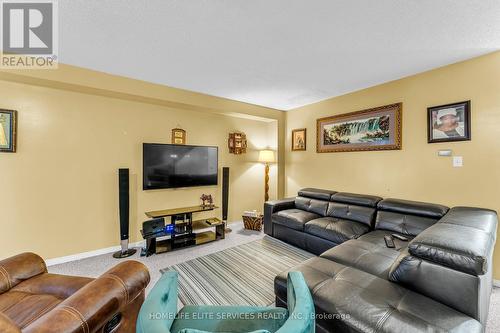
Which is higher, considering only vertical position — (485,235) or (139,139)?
(139,139)

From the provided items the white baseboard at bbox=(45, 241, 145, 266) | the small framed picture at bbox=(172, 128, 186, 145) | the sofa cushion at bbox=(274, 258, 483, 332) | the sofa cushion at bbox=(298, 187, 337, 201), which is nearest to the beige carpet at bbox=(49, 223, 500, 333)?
the white baseboard at bbox=(45, 241, 145, 266)

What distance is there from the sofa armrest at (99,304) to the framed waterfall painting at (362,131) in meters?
3.43

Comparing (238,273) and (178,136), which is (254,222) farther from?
(178,136)

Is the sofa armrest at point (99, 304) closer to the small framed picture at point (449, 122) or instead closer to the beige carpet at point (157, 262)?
the beige carpet at point (157, 262)

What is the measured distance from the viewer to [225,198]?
4031 millimetres

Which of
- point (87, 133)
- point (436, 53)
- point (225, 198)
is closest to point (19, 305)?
point (87, 133)

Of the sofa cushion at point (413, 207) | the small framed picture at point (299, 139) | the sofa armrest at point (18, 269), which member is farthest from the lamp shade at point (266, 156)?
the sofa armrest at point (18, 269)

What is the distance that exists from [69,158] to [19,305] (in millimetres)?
2070

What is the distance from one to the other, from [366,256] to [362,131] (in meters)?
2.19

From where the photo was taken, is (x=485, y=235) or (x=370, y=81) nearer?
(x=485, y=235)

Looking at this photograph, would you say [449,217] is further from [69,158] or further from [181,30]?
[69,158]

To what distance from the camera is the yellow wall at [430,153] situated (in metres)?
2.30

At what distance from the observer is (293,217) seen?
10.7 ft

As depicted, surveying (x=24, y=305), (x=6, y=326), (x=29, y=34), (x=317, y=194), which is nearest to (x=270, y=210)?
(x=317, y=194)
